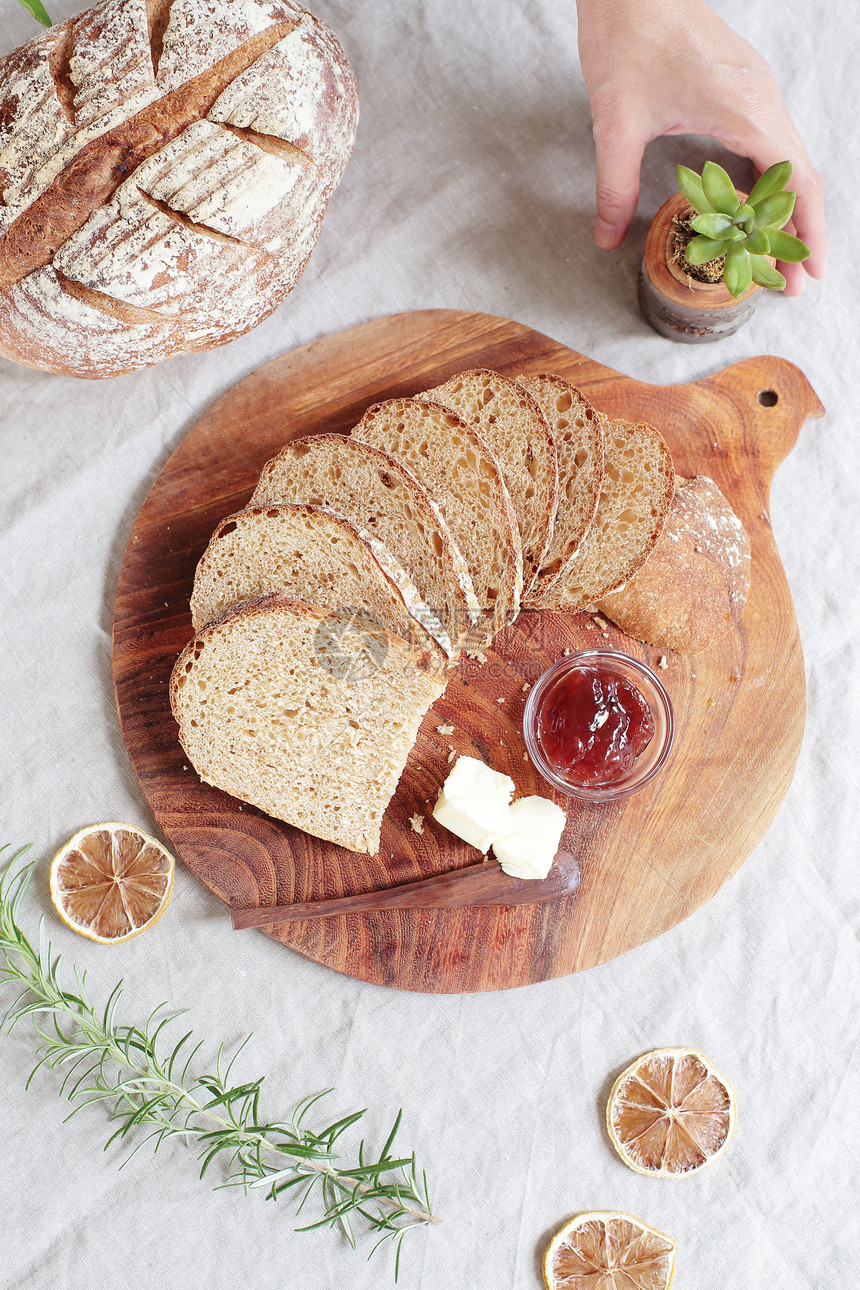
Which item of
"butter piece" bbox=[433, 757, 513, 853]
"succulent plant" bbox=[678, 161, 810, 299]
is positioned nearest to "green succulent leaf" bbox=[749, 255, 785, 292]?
"succulent plant" bbox=[678, 161, 810, 299]

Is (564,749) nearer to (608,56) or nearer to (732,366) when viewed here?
(732,366)

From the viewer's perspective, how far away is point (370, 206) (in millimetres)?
3000

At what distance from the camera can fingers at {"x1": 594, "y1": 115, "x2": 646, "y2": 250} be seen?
2.78 m

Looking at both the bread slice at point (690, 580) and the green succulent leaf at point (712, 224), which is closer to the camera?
the green succulent leaf at point (712, 224)

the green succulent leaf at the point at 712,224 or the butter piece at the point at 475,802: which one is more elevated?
the green succulent leaf at the point at 712,224

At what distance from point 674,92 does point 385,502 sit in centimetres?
156

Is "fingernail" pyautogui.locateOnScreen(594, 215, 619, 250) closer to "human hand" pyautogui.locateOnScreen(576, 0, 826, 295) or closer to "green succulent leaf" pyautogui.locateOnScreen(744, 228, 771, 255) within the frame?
"human hand" pyautogui.locateOnScreen(576, 0, 826, 295)

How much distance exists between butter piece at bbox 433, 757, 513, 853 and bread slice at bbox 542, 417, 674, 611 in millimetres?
580

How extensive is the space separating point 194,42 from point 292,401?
0.99 m

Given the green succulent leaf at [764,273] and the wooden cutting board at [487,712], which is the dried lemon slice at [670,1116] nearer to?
the wooden cutting board at [487,712]

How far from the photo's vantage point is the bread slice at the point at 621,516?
2689mm

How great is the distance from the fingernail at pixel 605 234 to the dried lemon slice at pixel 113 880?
2.40 m

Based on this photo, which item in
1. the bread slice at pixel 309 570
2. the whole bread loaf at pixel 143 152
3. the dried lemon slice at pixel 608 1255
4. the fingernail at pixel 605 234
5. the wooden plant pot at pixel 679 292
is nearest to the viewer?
the whole bread loaf at pixel 143 152

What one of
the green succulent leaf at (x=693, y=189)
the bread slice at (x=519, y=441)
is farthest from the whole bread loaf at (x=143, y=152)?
the green succulent leaf at (x=693, y=189)
